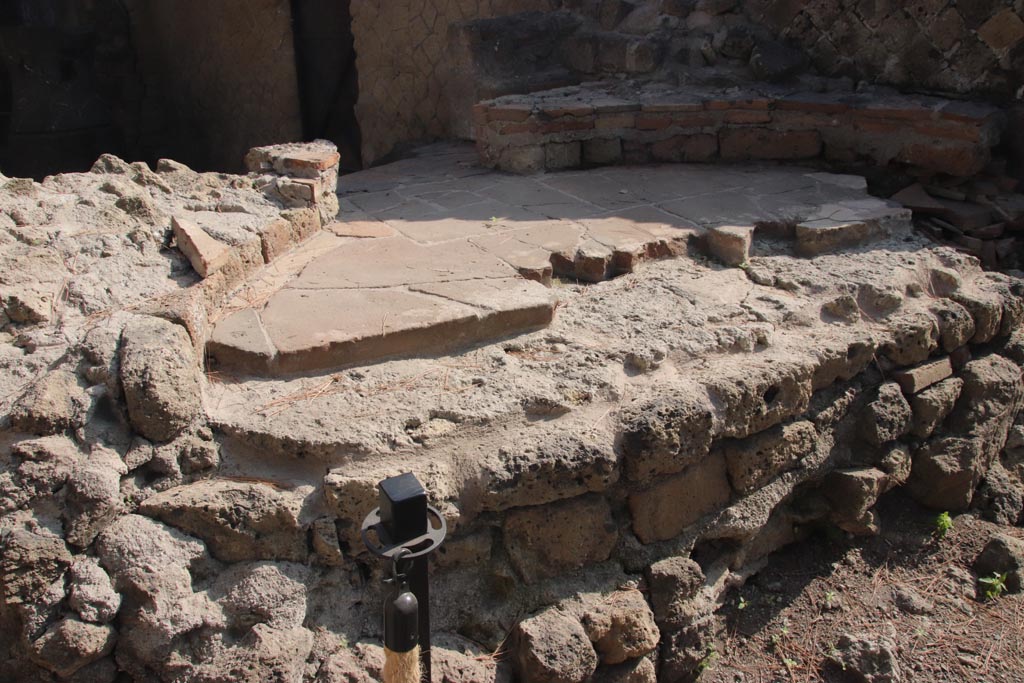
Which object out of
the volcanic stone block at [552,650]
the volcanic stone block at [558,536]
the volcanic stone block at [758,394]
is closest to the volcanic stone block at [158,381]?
the volcanic stone block at [558,536]

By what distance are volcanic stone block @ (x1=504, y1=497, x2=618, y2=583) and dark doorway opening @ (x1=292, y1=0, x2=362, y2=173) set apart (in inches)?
219

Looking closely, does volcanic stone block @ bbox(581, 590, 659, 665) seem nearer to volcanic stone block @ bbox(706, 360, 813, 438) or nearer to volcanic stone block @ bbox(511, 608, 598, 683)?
volcanic stone block @ bbox(511, 608, 598, 683)

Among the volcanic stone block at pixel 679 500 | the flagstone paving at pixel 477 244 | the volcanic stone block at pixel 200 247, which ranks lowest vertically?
the volcanic stone block at pixel 679 500

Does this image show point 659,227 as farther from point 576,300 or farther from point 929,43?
point 929,43

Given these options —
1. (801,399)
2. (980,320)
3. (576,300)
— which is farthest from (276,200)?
(980,320)

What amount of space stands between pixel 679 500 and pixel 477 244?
4.37ft

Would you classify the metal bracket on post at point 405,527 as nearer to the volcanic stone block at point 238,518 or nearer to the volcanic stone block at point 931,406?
the volcanic stone block at point 238,518

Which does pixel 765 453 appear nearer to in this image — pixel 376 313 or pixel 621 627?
pixel 621 627

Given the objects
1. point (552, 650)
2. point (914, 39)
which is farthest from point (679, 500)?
point (914, 39)

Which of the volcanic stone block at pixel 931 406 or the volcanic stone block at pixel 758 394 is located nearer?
the volcanic stone block at pixel 758 394

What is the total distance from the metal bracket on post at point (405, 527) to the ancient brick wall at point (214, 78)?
20.1 ft

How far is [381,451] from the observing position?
7.34 ft

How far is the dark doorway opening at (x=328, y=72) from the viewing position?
7219 millimetres

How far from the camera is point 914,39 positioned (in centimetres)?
447
